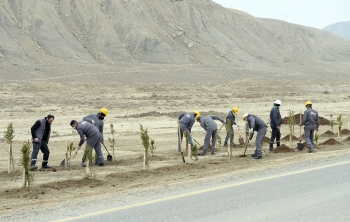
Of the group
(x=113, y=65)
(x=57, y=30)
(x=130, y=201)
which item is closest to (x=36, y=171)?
(x=130, y=201)

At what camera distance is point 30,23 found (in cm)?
8625

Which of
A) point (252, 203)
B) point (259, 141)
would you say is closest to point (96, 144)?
point (259, 141)

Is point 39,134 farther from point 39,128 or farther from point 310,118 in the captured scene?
point 310,118

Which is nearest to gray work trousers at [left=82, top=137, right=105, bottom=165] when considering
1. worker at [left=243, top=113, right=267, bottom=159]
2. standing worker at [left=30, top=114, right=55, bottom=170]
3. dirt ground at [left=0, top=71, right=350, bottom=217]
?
dirt ground at [left=0, top=71, right=350, bottom=217]

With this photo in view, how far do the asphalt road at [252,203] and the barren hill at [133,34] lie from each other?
68930 millimetres

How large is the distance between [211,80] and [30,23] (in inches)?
1131

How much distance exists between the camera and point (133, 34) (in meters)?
94.1

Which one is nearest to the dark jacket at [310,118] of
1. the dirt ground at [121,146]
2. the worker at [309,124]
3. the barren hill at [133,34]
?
the worker at [309,124]

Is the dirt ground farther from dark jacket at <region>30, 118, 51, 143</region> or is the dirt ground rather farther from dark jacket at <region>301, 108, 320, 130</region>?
dark jacket at <region>30, 118, 51, 143</region>

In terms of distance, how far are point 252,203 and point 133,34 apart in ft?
285

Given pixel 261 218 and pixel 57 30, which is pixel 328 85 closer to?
pixel 57 30

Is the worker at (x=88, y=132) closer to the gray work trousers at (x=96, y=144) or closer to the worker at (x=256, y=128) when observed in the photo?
the gray work trousers at (x=96, y=144)

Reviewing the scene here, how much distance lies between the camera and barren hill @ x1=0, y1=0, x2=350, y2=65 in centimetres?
8338

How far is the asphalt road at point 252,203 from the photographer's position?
25.5 ft
